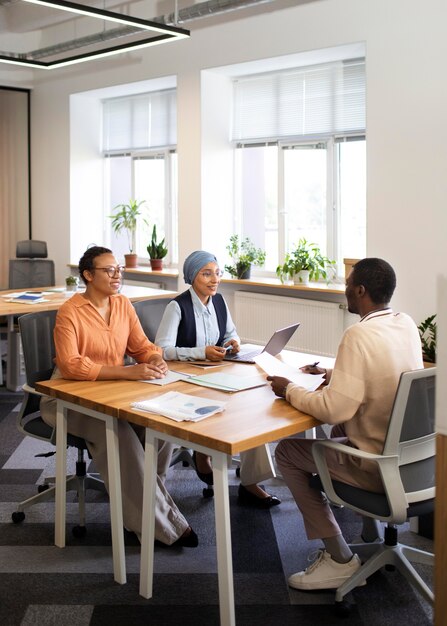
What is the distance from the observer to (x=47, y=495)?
359 cm

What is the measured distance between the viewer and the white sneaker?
2.84m

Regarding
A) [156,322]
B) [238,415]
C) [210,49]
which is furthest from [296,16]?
[238,415]

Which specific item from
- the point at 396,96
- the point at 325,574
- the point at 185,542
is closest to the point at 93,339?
the point at 185,542

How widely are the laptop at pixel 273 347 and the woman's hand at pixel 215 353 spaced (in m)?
0.09

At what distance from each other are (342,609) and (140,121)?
656 centimetres

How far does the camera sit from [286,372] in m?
3.38

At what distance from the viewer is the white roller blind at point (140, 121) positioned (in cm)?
789

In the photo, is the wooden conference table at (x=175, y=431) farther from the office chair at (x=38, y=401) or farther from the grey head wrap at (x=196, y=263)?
the grey head wrap at (x=196, y=263)

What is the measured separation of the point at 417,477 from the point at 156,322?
205 cm

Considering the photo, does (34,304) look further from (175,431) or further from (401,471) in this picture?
(401,471)

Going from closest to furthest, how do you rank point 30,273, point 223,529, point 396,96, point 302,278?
1. point 223,529
2. point 396,96
3. point 302,278
4. point 30,273

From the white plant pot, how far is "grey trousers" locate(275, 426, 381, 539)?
353cm

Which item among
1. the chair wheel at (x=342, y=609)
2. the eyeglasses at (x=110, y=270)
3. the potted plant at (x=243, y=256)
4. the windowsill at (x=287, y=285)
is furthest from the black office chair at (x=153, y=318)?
the potted plant at (x=243, y=256)

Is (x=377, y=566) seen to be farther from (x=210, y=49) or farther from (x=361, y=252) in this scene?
(x=210, y=49)
